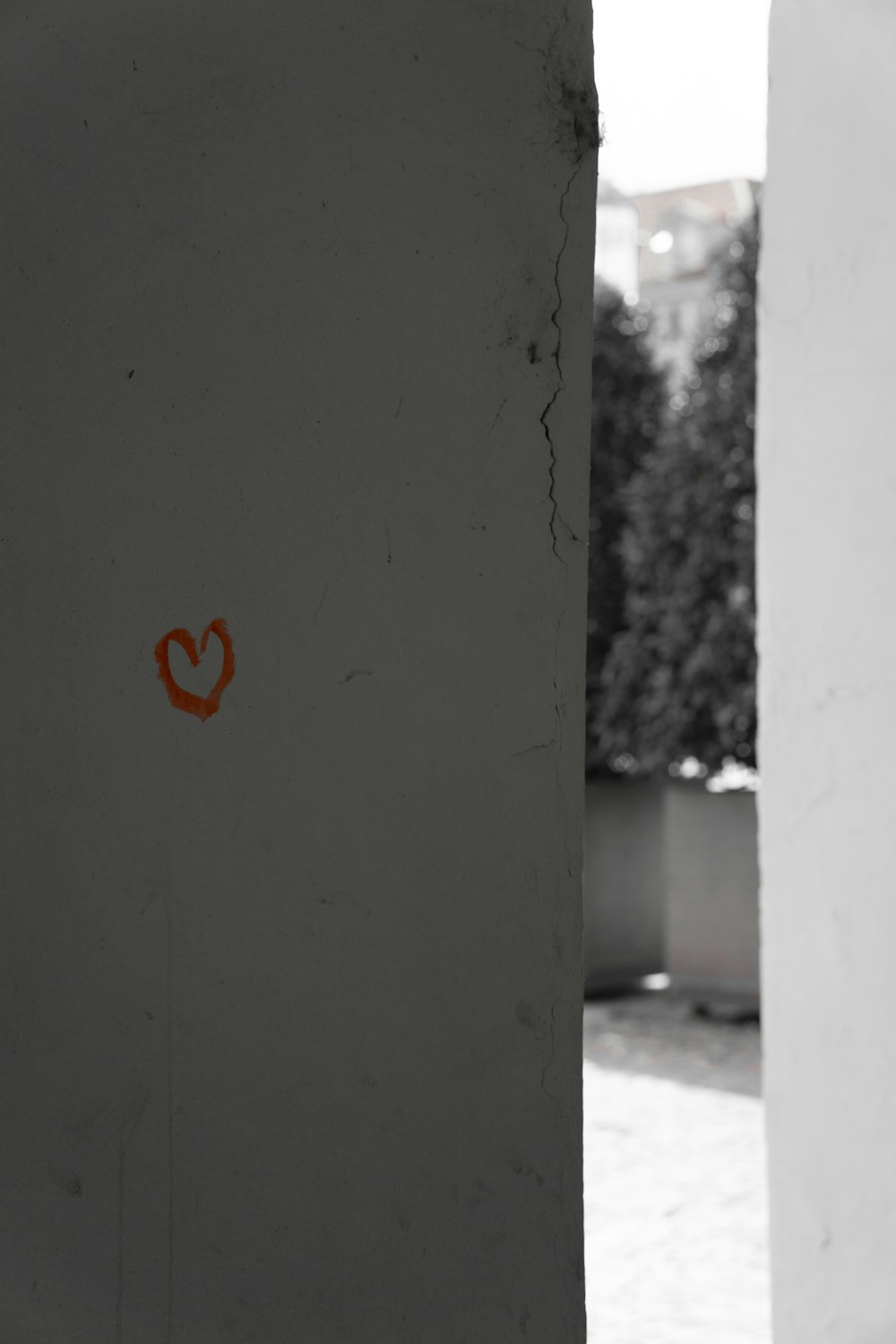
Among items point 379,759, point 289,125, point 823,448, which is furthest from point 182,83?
point 823,448

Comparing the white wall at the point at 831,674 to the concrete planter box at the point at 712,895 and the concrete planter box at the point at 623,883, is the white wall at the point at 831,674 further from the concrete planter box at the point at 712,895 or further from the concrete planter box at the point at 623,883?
the concrete planter box at the point at 623,883

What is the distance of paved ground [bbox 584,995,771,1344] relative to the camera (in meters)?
4.49

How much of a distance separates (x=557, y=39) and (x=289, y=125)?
1.40 ft

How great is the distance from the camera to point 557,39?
6.81ft

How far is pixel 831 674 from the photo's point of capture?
3037mm

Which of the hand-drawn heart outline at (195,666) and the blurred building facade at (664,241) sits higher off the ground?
the blurred building facade at (664,241)

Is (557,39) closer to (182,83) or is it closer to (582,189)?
(582,189)

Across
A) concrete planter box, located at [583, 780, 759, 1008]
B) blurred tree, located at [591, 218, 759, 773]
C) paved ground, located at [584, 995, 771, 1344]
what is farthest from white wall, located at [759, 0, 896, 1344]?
concrete planter box, located at [583, 780, 759, 1008]

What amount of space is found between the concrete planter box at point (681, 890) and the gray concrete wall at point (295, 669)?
20.6 feet

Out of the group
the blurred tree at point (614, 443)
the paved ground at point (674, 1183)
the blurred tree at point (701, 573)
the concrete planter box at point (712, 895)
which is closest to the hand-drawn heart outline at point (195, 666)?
the paved ground at point (674, 1183)

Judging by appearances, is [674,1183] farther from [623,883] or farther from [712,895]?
[623,883]

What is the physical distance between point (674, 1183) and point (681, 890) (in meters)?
3.08

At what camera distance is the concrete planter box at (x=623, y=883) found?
9305 millimetres

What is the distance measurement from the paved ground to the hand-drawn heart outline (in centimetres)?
313
